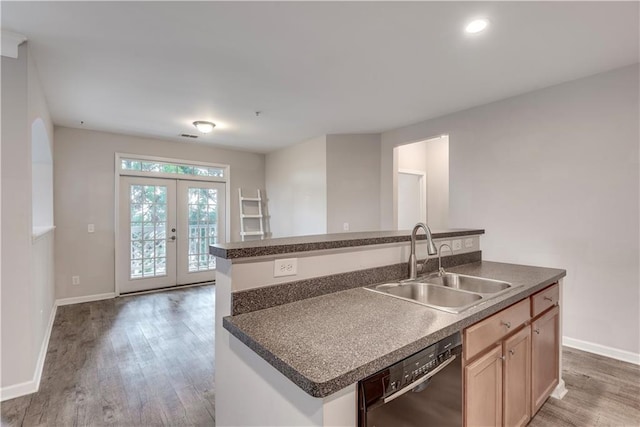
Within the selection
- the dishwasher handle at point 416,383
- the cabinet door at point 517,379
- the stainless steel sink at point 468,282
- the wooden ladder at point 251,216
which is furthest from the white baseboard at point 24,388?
the wooden ladder at point 251,216

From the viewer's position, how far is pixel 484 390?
143 cm

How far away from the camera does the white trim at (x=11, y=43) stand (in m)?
2.21

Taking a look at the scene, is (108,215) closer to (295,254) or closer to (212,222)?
(212,222)

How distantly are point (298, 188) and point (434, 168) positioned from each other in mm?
2572

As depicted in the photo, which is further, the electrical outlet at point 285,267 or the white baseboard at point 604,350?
the white baseboard at point 604,350

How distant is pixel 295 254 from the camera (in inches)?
59.3

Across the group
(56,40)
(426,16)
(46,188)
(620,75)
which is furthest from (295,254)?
(46,188)

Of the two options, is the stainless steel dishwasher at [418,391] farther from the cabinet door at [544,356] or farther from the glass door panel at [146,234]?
the glass door panel at [146,234]

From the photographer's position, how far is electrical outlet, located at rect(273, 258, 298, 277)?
4.75 feet

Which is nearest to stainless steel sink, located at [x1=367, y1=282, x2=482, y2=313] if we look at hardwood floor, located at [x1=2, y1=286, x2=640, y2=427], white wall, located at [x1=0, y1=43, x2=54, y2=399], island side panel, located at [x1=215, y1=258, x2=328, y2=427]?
island side panel, located at [x1=215, y1=258, x2=328, y2=427]

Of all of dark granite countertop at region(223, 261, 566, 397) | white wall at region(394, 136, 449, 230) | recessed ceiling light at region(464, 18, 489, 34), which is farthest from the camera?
white wall at region(394, 136, 449, 230)

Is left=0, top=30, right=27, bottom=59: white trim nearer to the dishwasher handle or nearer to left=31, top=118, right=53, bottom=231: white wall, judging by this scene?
left=31, top=118, right=53, bottom=231: white wall

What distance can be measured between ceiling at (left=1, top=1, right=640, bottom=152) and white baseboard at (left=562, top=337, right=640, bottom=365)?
2554 mm

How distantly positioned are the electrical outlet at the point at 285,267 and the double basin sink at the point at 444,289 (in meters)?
0.51
